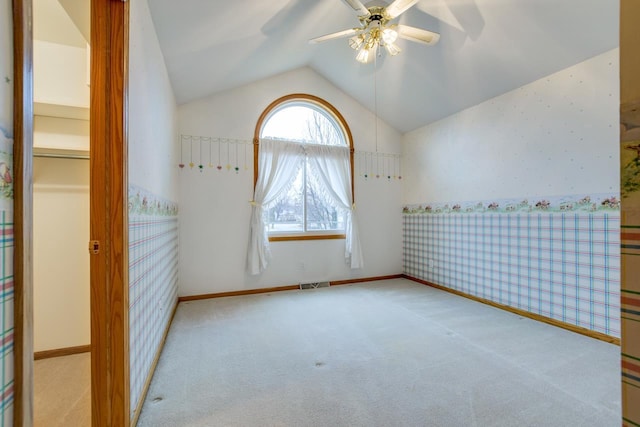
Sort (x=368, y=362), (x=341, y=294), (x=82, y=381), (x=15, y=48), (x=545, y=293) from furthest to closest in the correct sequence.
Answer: (x=341, y=294) < (x=545, y=293) < (x=368, y=362) < (x=82, y=381) < (x=15, y=48)

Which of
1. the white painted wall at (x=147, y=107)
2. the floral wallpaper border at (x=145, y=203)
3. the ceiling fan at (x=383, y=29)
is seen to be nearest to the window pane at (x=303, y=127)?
the white painted wall at (x=147, y=107)

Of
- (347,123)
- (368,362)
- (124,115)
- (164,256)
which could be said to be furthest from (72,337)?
(347,123)

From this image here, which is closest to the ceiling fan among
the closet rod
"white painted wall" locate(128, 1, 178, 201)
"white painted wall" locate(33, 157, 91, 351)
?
"white painted wall" locate(128, 1, 178, 201)

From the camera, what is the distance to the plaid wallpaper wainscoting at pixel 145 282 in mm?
1447

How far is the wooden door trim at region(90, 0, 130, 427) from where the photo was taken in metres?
1.25

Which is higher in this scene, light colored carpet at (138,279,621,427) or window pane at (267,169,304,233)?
window pane at (267,169,304,233)

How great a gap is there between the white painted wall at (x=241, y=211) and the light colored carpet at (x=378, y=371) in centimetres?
68

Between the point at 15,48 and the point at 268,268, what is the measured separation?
3238 millimetres

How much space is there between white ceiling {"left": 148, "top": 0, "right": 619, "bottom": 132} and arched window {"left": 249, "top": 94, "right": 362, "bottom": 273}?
613 mm

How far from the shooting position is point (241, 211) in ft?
11.8

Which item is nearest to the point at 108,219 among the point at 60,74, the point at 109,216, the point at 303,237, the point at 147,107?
the point at 109,216

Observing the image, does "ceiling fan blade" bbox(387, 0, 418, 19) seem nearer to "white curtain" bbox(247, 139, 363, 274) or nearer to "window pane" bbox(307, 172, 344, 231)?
"white curtain" bbox(247, 139, 363, 274)

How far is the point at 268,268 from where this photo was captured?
3.71 meters

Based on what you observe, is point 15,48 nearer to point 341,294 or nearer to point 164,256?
point 164,256
